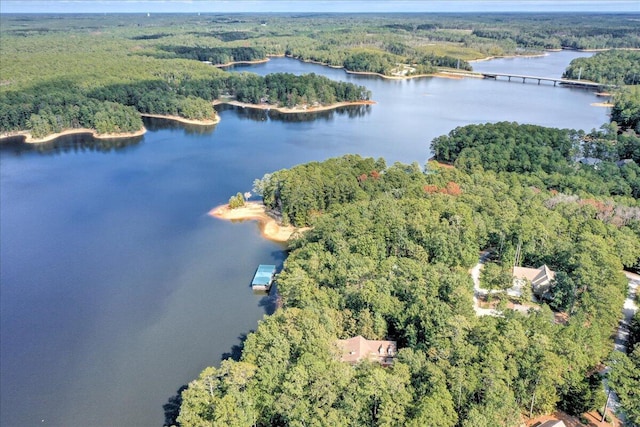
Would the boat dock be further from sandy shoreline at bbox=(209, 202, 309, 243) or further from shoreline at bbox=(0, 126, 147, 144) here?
shoreline at bbox=(0, 126, 147, 144)

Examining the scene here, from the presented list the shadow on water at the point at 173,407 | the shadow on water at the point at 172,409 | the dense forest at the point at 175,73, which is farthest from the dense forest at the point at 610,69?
the shadow on water at the point at 172,409

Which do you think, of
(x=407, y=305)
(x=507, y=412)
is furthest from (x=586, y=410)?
(x=407, y=305)

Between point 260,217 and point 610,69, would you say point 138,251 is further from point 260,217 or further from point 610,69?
point 610,69

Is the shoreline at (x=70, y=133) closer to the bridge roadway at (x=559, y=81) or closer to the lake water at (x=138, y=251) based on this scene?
the lake water at (x=138, y=251)

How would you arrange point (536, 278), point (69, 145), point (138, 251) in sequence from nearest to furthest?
point (536, 278) → point (138, 251) → point (69, 145)

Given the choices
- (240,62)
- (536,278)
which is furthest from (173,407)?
(240,62)

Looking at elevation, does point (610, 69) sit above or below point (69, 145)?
above

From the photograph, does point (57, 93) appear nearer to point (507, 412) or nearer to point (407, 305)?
point (407, 305)
